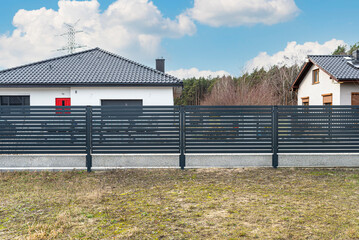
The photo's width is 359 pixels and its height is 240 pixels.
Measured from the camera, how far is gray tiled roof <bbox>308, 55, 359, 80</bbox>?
1559cm

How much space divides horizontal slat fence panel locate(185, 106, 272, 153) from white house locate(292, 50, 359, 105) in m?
10.5

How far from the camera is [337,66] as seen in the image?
17.1m

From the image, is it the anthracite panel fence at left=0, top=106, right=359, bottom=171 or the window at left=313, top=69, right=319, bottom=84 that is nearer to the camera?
the anthracite panel fence at left=0, top=106, right=359, bottom=171

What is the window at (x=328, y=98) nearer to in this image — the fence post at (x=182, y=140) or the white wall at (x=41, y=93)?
the fence post at (x=182, y=140)

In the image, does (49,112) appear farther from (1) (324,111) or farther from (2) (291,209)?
(1) (324,111)

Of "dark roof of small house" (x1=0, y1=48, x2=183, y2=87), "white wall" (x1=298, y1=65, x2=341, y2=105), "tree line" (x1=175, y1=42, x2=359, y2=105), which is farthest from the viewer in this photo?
A: "tree line" (x1=175, y1=42, x2=359, y2=105)

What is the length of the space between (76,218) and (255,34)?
21439mm

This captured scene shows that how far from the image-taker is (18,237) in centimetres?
354

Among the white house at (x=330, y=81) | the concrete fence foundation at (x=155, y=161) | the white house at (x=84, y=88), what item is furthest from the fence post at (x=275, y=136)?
the white house at (x=330, y=81)

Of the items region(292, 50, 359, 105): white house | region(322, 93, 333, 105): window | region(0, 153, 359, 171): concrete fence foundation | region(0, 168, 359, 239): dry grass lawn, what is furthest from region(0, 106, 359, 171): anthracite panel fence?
region(322, 93, 333, 105): window

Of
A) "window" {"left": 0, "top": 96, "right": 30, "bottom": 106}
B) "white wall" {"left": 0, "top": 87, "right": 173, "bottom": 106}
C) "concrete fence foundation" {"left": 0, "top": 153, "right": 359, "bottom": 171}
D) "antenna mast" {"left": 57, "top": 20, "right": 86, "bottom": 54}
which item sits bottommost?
"concrete fence foundation" {"left": 0, "top": 153, "right": 359, "bottom": 171}

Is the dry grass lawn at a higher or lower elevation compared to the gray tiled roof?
lower

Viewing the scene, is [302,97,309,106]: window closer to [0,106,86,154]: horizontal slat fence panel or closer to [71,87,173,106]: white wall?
[71,87,173,106]: white wall

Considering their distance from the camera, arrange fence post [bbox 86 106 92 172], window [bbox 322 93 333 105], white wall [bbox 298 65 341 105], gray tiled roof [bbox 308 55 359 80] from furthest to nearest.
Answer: window [bbox 322 93 333 105] → white wall [bbox 298 65 341 105] → gray tiled roof [bbox 308 55 359 80] → fence post [bbox 86 106 92 172]
